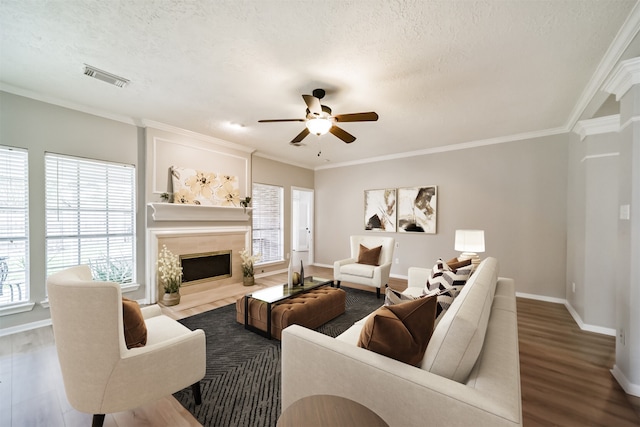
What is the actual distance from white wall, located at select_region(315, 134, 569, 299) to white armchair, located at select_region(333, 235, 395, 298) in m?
1.09

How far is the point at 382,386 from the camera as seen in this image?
3.66 feet

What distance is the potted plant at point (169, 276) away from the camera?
3813 millimetres

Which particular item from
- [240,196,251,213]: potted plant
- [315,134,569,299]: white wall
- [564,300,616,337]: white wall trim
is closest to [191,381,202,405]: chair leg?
[240,196,251,213]: potted plant

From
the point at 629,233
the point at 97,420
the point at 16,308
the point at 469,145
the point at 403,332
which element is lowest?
the point at 97,420

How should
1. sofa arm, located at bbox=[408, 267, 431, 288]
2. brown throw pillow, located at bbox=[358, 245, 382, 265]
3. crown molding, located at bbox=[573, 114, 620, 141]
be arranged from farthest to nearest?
brown throw pillow, located at bbox=[358, 245, 382, 265], sofa arm, located at bbox=[408, 267, 431, 288], crown molding, located at bbox=[573, 114, 620, 141]

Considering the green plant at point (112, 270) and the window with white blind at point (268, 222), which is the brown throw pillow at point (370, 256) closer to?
the window with white blind at point (268, 222)

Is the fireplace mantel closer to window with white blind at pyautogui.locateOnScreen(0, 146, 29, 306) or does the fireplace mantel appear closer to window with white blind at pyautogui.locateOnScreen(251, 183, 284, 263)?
window with white blind at pyautogui.locateOnScreen(251, 183, 284, 263)

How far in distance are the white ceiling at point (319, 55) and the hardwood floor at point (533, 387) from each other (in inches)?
103

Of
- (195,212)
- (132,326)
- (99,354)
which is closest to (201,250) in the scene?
(195,212)

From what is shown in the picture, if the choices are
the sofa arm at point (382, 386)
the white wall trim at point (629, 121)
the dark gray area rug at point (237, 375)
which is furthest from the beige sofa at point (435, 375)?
the white wall trim at point (629, 121)

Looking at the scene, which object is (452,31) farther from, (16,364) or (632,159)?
(16,364)

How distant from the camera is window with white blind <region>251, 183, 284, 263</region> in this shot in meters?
5.61

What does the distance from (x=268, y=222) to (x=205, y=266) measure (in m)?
1.74

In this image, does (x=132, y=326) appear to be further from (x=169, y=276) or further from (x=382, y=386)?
(x=169, y=276)
